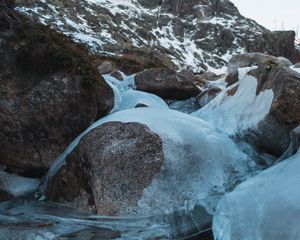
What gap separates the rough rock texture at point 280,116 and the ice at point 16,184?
2.63 meters

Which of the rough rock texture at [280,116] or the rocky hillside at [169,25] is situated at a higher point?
the rough rock texture at [280,116]

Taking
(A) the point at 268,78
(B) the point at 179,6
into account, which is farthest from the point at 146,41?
(A) the point at 268,78

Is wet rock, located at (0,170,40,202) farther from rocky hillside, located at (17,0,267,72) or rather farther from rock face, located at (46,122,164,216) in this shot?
rocky hillside, located at (17,0,267,72)

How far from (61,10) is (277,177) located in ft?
231

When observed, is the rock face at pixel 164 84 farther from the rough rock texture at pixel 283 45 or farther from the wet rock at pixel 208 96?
the rough rock texture at pixel 283 45

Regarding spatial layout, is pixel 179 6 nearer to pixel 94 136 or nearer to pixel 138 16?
pixel 138 16

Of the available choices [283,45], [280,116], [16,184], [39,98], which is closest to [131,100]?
[39,98]

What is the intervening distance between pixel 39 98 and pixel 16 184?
41.8 inches

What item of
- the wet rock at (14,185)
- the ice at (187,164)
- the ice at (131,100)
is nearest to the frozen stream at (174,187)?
the ice at (187,164)

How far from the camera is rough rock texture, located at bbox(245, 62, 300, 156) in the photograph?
3.90 m

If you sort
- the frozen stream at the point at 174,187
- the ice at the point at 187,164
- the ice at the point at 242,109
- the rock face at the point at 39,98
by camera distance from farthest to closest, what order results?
the rock face at the point at 39,98, the ice at the point at 242,109, the ice at the point at 187,164, the frozen stream at the point at 174,187

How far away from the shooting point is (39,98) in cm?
482

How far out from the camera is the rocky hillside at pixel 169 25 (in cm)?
6648

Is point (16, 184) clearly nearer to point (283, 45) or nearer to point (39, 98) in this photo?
point (39, 98)
